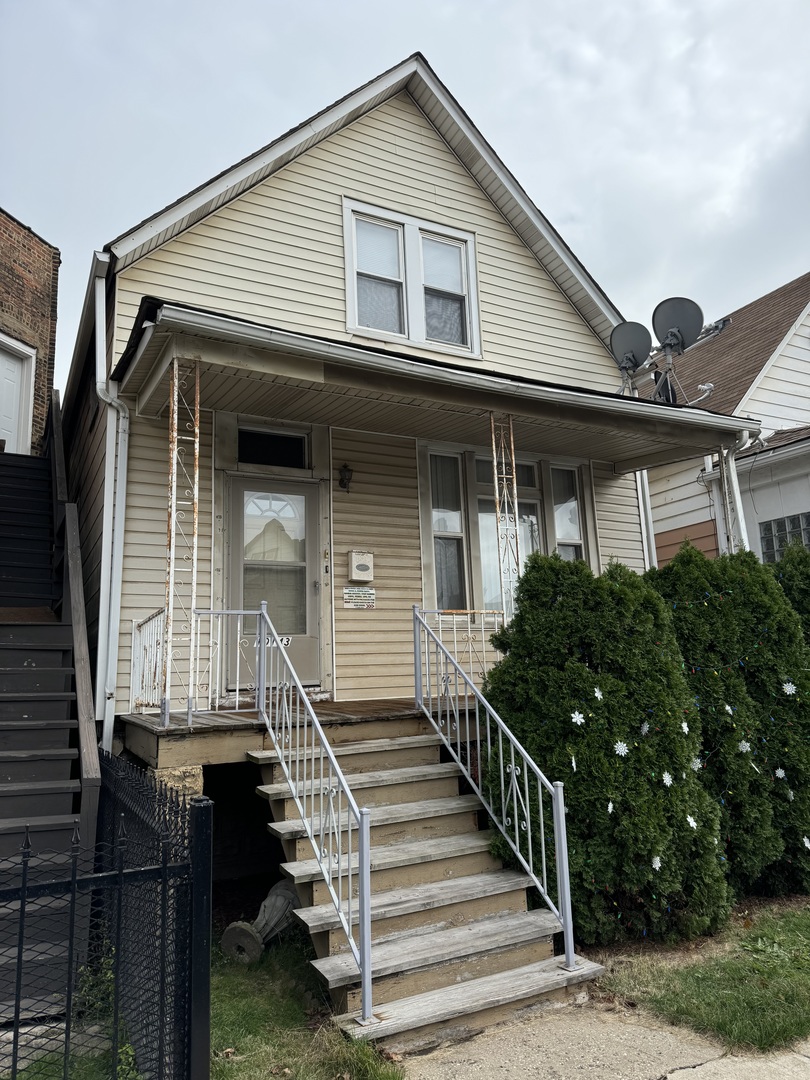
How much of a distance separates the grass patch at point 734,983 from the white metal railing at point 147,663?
3556 mm

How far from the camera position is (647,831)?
4.53 metres

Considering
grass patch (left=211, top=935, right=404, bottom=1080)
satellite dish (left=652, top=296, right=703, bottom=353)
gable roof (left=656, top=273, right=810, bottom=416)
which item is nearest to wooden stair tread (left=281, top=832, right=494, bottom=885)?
grass patch (left=211, top=935, right=404, bottom=1080)

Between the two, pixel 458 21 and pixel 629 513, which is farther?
pixel 458 21

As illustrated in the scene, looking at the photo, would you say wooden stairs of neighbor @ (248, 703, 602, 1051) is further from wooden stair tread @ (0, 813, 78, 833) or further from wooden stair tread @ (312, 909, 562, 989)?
wooden stair tread @ (0, 813, 78, 833)

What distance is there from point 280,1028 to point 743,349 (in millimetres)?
13091

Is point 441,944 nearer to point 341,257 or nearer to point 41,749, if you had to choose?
point 41,749

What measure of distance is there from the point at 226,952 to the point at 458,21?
1306cm

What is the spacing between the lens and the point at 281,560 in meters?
7.42

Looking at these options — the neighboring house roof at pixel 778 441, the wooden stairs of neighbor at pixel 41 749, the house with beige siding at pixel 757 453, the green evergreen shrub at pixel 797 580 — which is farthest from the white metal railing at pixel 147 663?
the neighboring house roof at pixel 778 441

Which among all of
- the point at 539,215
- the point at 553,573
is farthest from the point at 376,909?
the point at 539,215

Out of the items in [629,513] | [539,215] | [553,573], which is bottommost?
[553,573]

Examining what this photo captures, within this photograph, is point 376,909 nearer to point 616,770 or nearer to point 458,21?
point 616,770

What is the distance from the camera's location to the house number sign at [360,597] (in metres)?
7.57

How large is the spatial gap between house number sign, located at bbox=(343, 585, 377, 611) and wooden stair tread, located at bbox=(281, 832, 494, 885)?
9.77ft
